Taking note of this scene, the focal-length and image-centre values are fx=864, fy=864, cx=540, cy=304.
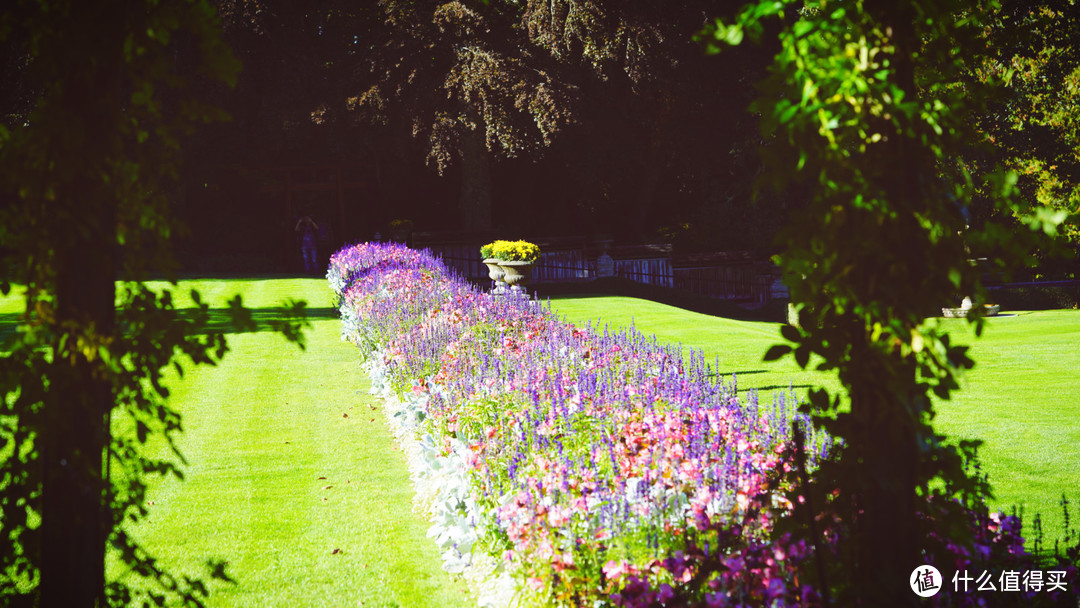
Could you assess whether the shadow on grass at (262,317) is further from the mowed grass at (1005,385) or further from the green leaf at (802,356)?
the green leaf at (802,356)

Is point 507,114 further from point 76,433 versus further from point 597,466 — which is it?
point 76,433

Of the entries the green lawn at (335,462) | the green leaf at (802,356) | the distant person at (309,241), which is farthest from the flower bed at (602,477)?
the distant person at (309,241)

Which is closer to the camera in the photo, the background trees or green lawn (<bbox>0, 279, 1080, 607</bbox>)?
green lawn (<bbox>0, 279, 1080, 607</bbox>)

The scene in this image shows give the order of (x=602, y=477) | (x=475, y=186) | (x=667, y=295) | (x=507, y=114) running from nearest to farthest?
(x=602, y=477)
(x=667, y=295)
(x=507, y=114)
(x=475, y=186)

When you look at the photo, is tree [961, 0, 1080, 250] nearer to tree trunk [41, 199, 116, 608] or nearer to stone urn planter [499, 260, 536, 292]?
stone urn planter [499, 260, 536, 292]

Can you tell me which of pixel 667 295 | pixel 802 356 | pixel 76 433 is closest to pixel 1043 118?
pixel 667 295

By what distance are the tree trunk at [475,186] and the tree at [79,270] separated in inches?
945

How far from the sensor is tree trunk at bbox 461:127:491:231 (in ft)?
89.1

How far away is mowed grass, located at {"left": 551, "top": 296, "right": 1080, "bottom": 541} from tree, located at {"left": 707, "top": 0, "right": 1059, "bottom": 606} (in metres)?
0.45

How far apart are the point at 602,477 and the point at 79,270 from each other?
2567 mm

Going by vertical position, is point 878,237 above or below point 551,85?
below

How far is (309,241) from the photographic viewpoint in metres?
26.7

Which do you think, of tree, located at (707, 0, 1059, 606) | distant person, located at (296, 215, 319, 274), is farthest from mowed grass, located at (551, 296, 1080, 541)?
distant person, located at (296, 215, 319, 274)

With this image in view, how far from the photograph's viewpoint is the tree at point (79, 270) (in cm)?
288
